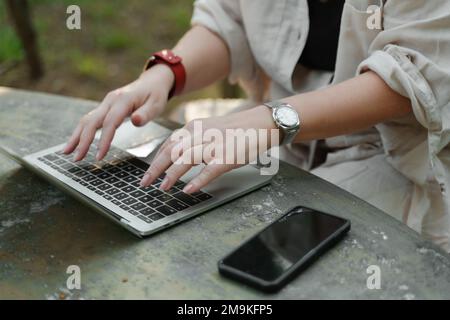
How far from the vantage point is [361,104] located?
103cm

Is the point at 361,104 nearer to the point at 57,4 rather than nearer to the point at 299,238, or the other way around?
the point at 299,238

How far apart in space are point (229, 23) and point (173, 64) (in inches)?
7.5

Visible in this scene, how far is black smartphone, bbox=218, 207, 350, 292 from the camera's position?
2.42 feet

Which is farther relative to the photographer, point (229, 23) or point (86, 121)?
point (229, 23)

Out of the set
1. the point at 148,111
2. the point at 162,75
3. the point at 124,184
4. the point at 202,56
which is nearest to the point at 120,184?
the point at 124,184

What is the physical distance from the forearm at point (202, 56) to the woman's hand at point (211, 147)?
1.19ft

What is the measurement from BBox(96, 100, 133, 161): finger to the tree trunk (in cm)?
181

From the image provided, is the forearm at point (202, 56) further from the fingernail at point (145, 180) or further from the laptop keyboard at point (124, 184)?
the fingernail at point (145, 180)

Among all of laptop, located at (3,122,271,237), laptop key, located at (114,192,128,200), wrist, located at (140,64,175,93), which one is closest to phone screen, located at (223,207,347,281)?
laptop, located at (3,122,271,237)

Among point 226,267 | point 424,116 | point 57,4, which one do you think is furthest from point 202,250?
point 57,4

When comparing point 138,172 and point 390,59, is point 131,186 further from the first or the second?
point 390,59

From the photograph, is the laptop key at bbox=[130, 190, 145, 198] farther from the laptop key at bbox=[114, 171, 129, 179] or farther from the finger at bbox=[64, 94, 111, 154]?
the finger at bbox=[64, 94, 111, 154]

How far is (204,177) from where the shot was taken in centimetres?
91
